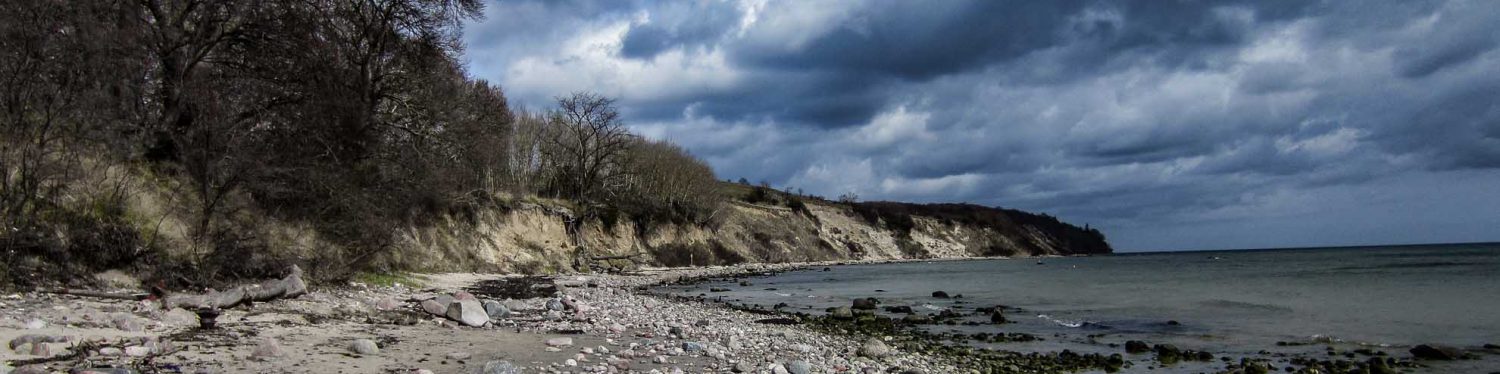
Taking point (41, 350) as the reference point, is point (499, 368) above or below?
below

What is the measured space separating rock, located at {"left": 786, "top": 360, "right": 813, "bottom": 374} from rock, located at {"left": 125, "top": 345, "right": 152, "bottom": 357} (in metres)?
6.88

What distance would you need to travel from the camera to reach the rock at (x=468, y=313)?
1295cm

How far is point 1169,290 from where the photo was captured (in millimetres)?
35750

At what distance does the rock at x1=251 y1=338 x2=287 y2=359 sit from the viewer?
326 inches

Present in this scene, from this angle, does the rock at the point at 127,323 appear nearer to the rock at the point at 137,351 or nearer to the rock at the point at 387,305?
the rock at the point at 137,351

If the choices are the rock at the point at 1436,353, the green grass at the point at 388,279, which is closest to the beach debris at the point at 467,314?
the green grass at the point at 388,279

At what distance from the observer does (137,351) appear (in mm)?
7660

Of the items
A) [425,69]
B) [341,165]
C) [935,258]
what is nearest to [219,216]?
[341,165]

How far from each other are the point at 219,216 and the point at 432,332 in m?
8.19

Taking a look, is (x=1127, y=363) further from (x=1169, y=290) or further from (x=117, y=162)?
(x=1169, y=290)

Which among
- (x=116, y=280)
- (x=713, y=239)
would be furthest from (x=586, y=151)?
(x=116, y=280)

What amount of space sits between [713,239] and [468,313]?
6054cm

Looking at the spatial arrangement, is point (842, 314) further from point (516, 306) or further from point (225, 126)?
point (225, 126)

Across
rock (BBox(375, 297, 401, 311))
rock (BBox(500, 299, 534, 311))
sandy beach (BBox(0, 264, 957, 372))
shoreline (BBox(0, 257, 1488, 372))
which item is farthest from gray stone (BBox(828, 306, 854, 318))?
rock (BBox(375, 297, 401, 311))
